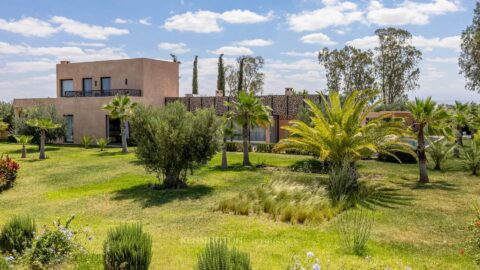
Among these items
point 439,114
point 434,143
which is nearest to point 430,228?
point 439,114

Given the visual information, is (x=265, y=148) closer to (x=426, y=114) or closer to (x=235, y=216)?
(x=426, y=114)

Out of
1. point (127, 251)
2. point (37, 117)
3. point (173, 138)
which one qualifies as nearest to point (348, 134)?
point (173, 138)

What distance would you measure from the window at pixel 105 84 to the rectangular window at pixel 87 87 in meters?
1.55

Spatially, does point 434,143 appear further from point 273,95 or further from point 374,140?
point 273,95

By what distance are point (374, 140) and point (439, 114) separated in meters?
3.04

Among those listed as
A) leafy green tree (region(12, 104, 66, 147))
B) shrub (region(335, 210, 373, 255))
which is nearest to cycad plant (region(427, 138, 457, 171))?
shrub (region(335, 210, 373, 255))

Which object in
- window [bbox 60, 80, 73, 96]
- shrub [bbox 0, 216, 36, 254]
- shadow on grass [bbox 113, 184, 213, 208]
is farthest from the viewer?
window [bbox 60, 80, 73, 96]

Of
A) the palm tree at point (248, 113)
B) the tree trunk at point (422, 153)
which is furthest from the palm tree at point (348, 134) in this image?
the palm tree at point (248, 113)

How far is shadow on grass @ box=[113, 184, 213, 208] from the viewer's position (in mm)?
16594

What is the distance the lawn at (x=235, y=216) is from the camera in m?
9.50

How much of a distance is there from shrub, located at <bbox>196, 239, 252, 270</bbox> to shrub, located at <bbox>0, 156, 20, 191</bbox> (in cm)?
1640

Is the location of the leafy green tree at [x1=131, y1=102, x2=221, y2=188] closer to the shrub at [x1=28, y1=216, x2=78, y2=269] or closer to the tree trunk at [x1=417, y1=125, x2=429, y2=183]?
the tree trunk at [x1=417, y1=125, x2=429, y2=183]

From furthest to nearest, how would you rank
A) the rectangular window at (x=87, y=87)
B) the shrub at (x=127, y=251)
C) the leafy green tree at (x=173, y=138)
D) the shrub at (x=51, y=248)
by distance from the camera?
1. the rectangular window at (x=87, y=87)
2. the leafy green tree at (x=173, y=138)
3. the shrub at (x=51, y=248)
4. the shrub at (x=127, y=251)

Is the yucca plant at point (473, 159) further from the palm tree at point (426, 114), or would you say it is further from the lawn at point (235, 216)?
the palm tree at point (426, 114)
